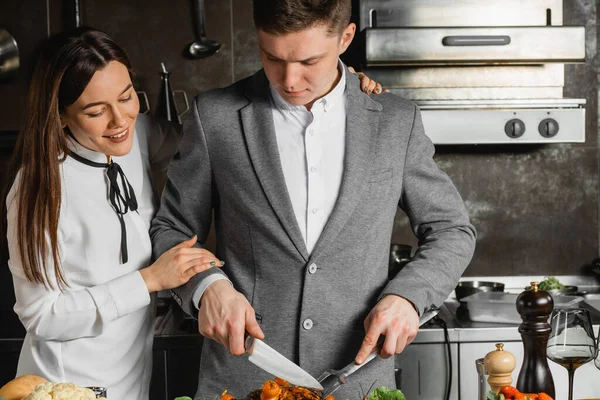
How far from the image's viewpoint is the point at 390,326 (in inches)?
60.0

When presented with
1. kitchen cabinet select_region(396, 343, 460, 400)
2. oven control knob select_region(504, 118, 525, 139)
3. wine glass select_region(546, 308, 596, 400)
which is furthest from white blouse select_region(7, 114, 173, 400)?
oven control knob select_region(504, 118, 525, 139)

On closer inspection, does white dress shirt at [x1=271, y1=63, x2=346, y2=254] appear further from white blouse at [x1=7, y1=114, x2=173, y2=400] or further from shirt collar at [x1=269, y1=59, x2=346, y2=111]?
white blouse at [x1=7, y1=114, x2=173, y2=400]

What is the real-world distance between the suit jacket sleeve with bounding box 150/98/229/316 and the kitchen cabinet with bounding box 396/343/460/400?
119cm

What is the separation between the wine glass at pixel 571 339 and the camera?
4.84ft

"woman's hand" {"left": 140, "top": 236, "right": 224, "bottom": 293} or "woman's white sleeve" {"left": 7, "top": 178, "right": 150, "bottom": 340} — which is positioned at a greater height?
"woman's hand" {"left": 140, "top": 236, "right": 224, "bottom": 293}

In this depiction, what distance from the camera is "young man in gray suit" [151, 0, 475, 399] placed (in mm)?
1686

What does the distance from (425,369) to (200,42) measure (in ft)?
5.45

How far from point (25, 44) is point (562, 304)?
2442 millimetres

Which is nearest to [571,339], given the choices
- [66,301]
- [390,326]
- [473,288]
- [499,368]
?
[499,368]

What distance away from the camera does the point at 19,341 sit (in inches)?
106

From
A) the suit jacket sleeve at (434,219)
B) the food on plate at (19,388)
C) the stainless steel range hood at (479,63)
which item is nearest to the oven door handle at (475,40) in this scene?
the stainless steel range hood at (479,63)

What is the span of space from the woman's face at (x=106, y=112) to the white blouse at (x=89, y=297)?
3.2 inches

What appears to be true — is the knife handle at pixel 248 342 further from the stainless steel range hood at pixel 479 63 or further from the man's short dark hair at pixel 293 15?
the stainless steel range hood at pixel 479 63

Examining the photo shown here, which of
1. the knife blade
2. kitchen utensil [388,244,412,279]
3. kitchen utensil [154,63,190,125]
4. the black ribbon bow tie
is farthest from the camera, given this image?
kitchen utensil [154,63,190,125]
